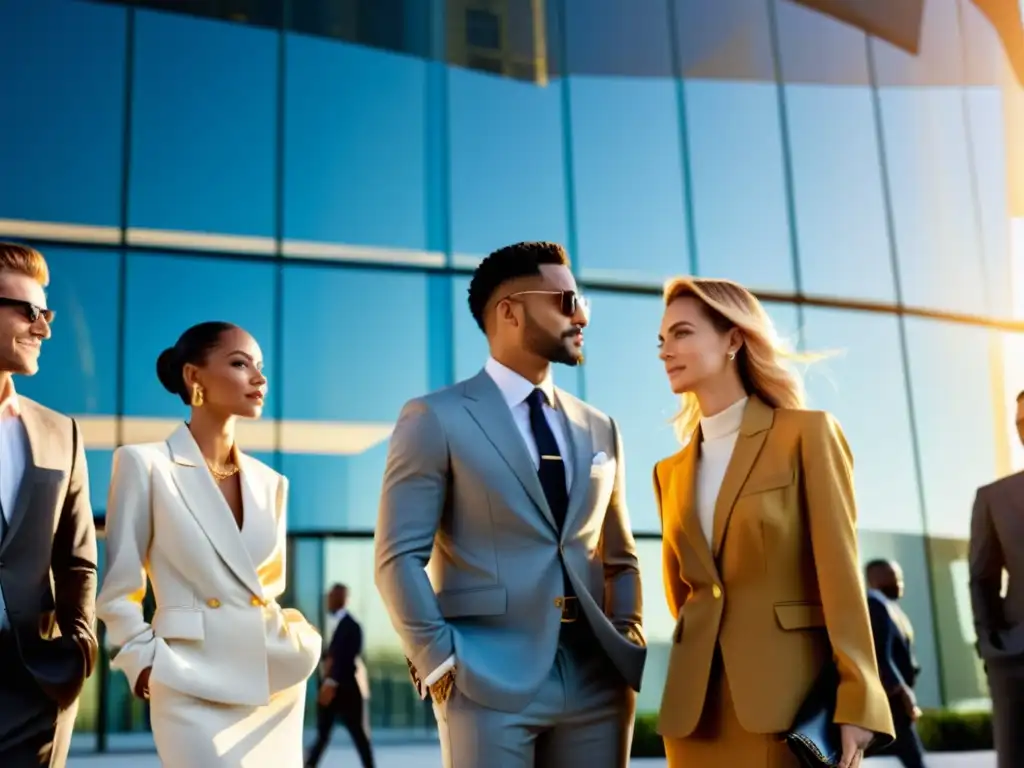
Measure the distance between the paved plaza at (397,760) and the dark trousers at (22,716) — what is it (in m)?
8.23

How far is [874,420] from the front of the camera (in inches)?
583

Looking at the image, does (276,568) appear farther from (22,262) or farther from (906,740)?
(906,740)

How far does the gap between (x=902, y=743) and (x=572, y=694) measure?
592cm

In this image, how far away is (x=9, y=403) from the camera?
358 centimetres

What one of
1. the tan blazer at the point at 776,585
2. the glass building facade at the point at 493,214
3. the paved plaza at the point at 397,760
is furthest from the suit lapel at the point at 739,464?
the glass building facade at the point at 493,214

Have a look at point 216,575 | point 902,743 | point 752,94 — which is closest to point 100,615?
point 216,575

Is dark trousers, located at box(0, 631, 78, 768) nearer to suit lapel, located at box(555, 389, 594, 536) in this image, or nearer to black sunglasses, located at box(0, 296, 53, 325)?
black sunglasses, located at box(0, 296, 53, 325)

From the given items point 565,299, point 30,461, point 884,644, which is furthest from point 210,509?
point 884,644

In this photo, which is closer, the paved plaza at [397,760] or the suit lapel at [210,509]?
the suit lapel at [210,509]

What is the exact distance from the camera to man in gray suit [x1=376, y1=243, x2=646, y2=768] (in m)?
3.05

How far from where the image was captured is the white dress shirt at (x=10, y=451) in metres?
3.46

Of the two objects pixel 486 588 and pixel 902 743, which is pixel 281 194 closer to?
pixel 902 743

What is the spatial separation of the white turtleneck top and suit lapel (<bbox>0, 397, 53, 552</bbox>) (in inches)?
74.0

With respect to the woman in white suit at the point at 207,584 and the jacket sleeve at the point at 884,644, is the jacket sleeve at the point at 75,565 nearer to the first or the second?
the woman in white suit at the point at 207,584
